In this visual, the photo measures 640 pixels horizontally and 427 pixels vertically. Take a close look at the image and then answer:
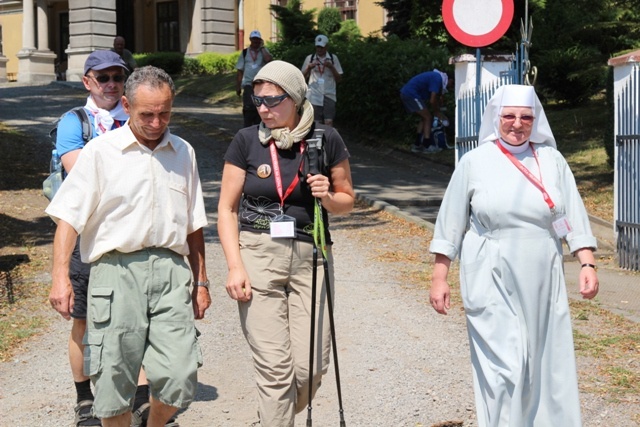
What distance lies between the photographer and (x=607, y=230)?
12.9m

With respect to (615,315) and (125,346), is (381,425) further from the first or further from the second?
(615,315)

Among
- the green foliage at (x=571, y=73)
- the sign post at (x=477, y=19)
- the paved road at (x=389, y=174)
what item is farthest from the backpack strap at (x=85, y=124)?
the green foliage at (x=571, y=73)

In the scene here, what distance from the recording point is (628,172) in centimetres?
1123

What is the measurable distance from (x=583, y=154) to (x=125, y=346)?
48.9ft

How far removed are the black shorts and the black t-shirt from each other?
0.93 metres

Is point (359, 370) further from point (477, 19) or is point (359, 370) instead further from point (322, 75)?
point (322, 75)

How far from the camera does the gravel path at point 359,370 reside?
6.14m

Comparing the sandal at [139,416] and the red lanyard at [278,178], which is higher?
the red lanyard at [278,178]

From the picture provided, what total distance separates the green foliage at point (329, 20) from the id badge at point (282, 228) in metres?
39.3

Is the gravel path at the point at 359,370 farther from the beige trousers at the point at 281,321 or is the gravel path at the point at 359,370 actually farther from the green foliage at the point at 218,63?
the green foliage at the point at 218,63

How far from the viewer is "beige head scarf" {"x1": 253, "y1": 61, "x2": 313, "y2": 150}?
4.97 meters

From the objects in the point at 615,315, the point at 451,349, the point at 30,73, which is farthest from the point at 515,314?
the point at 30,73

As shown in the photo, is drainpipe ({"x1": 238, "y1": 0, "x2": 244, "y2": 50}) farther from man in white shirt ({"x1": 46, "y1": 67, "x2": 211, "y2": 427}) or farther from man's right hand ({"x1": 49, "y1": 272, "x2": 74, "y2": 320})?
man's right hand ({"x1": 49, "y1": 272, "x2": 74, "y2": 320})

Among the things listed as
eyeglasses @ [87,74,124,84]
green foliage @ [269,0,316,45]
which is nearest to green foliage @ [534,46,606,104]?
green foliage @ [269,0,316,45]
